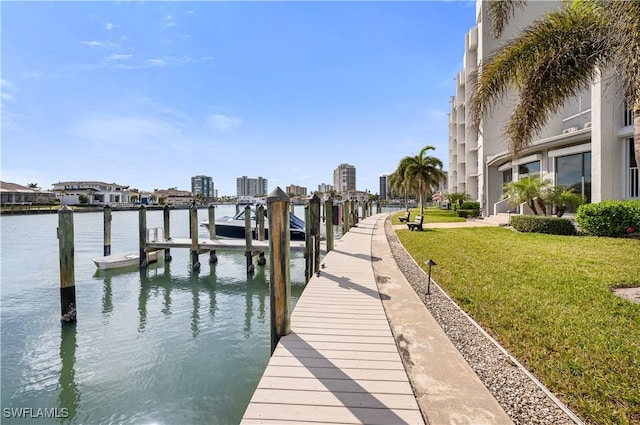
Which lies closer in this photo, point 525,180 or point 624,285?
point 624,285

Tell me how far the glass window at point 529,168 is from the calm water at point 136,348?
59.7ft

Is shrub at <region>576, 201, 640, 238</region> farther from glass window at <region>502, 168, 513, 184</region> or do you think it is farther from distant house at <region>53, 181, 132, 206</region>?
distant house at <region>53, 181, 132, 206</region>

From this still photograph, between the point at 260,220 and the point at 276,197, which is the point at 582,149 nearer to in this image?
the point at 260,220

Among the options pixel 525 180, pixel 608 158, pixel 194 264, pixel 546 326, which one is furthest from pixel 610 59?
pixel 194 264

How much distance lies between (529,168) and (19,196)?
105811 millimetres

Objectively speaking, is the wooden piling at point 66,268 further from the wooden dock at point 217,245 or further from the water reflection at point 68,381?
the wooden dock at point 217,245

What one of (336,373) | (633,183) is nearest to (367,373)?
(336,373)

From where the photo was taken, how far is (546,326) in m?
4.86

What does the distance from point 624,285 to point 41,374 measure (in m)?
11.6

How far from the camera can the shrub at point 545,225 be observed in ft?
47.8

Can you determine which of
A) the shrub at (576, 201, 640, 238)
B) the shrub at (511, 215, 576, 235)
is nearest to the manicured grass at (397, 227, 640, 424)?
the shrub at (576, 201, 640, 238)

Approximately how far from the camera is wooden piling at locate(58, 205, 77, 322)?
27.2ft

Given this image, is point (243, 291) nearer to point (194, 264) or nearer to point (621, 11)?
point (194, 264)

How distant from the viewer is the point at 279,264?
4328 millimetres
